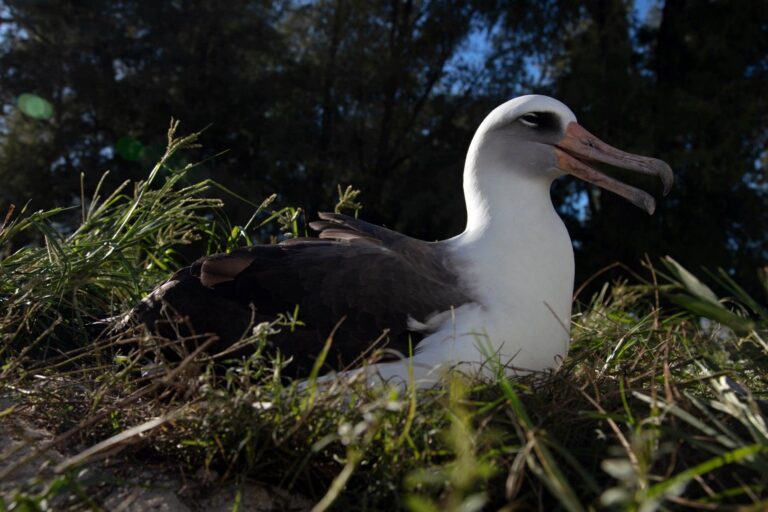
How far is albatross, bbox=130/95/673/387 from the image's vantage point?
2.28 metres

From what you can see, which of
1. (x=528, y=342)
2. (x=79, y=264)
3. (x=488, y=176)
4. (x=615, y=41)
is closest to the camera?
(x=528, y=342)

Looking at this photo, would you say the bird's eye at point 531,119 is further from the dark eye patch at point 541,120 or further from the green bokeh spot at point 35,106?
the green bokeh spot at point 35,106

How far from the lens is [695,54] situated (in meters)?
12.7

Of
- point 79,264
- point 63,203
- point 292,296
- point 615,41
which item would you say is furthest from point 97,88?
point 292,296

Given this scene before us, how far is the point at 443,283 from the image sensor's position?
2.45 metres

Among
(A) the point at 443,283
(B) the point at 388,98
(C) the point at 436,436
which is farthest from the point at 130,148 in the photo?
(C) the point at 436,436

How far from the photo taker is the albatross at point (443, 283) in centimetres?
228

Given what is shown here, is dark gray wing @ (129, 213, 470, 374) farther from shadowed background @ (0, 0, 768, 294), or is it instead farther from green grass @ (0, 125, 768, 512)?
shadowed background @ (0, 0, 768, 294)

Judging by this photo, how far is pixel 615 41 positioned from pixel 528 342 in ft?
37.7

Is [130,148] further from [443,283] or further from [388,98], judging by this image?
[443,283]

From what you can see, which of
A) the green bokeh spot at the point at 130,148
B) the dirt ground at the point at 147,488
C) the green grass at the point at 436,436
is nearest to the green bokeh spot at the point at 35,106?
the green bokeh spot at the point at 130,148

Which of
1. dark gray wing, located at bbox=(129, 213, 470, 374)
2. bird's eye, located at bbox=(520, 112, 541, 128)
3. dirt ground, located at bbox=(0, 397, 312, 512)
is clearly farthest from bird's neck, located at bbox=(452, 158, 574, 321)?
dirt ground, located at bbox=(0, 397, 312, 512)

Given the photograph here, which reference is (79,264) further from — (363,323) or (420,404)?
(420,404)

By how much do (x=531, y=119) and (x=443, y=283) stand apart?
807mm
